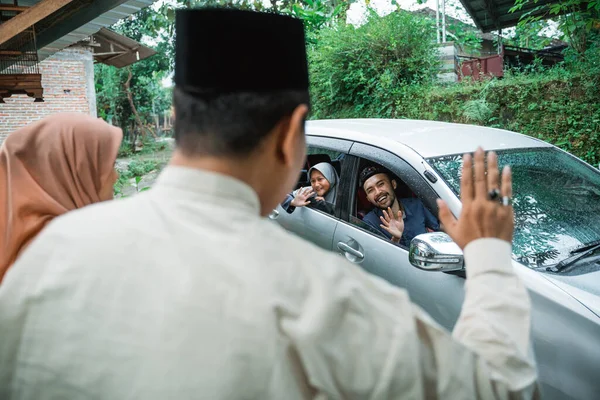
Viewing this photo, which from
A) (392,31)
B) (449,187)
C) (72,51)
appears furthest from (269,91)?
(72,51)

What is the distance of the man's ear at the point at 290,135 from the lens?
0.99 meters

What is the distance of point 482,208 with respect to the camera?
1.11 metres

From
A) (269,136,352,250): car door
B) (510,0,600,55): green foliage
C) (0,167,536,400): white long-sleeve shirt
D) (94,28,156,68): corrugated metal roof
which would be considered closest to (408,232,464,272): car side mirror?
(269,136,352,250): car door

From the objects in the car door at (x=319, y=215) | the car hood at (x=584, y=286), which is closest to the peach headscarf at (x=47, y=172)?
the car door at (x=319, y=215)

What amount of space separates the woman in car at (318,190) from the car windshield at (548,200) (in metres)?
1.18

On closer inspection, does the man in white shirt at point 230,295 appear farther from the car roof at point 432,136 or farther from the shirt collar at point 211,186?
the car roof at point 432,136

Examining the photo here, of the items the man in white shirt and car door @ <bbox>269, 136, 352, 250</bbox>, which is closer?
the man in white shirt

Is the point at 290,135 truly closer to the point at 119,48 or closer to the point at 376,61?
the point at 376,61

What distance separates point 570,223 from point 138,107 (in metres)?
22.7

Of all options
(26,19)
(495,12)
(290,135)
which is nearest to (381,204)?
(290,135)

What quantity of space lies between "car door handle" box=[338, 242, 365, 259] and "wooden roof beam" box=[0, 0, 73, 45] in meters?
4.35

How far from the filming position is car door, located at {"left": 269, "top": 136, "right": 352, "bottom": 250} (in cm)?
362

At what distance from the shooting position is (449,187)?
2.76 metres

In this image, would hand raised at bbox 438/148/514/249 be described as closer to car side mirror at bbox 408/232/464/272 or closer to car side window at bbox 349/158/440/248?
car side mirror at bbox 408/232/464/272
